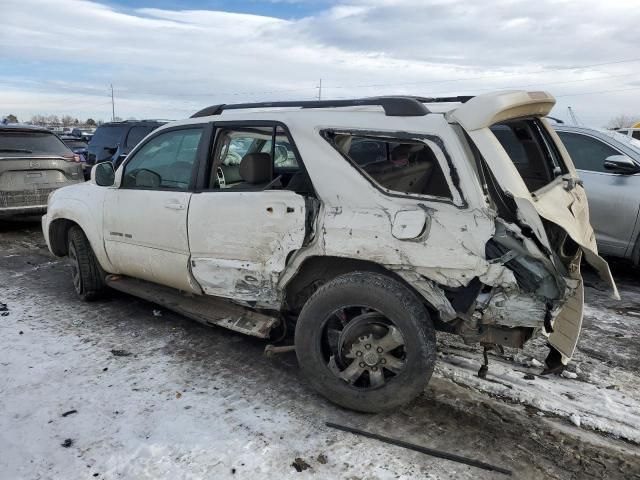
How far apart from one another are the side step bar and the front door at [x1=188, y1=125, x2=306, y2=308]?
17cm

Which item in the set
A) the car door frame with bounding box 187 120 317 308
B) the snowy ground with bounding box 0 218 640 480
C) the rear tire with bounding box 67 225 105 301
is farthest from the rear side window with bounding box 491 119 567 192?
the rear tire with bounding box 67 225 105 301

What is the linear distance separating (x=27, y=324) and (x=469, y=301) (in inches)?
151

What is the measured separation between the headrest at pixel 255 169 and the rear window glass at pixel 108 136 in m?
9.42

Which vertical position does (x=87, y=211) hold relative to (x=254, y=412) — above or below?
above

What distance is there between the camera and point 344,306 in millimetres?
3172

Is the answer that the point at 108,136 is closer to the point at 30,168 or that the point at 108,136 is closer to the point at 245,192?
the point at 30,168

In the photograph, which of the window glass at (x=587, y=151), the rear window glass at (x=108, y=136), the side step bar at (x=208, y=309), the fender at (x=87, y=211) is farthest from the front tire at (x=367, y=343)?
the rear window glass at (x=108, y=136)

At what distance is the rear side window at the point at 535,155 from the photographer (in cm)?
395

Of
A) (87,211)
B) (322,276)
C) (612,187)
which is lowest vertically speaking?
(322,276)

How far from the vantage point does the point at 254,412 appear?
3.19 m

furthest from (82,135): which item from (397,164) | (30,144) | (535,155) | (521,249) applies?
(521,249)

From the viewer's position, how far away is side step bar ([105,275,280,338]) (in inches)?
148

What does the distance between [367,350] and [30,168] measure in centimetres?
712

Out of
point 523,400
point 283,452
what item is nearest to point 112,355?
point 283,452
